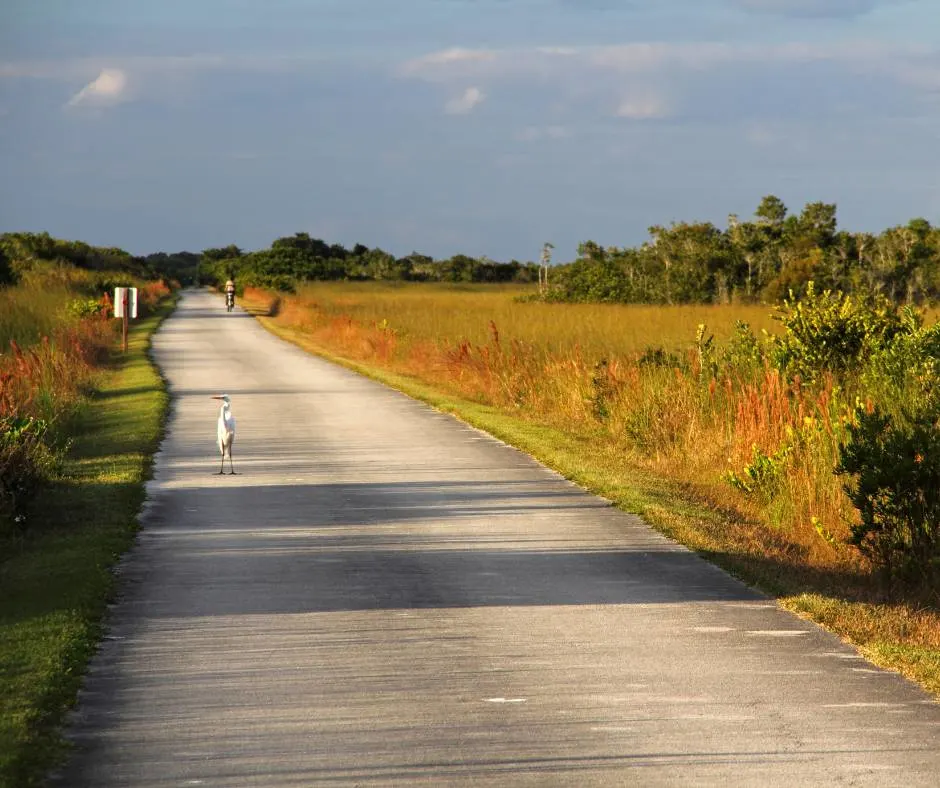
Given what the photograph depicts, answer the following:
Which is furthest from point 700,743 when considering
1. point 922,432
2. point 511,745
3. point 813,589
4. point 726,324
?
point 726,324

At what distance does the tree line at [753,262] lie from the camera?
61.8 metres

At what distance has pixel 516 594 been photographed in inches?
365

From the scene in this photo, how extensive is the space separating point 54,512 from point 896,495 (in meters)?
7.28

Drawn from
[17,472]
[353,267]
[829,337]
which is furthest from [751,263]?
[353,267]

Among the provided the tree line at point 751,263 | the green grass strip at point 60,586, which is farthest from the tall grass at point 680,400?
the tree line at point 751,263

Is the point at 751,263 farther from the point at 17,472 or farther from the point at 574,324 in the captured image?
the point at 17,472

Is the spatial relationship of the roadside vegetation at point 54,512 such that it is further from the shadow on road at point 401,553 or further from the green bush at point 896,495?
the green bush at point 896,495

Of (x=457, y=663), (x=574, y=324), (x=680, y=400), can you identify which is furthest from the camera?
(x=574, y=324)

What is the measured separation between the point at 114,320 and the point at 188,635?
4008 cm

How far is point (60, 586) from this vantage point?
9445 millimetres

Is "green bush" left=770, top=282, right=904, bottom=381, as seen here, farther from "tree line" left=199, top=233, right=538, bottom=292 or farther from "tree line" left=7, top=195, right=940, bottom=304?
"tree line" left=199, top=233, right=538, bottom=292

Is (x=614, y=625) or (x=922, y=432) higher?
(x=922, y=432)

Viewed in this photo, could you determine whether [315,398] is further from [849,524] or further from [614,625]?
[614,625]

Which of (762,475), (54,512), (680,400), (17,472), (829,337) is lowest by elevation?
(54,512)
